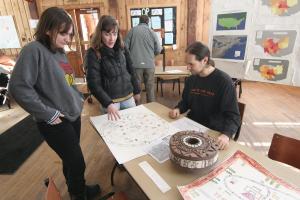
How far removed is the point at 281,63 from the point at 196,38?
3379mm

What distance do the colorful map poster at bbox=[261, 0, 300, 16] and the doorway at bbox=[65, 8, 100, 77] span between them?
433 cm

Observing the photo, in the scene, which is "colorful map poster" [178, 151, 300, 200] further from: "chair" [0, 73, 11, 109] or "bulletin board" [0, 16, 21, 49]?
"bulletin board" [0, 16, 21, 49]

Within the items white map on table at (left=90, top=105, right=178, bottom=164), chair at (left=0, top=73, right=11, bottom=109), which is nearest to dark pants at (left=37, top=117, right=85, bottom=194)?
white map on table at (left=90, top=105, right=178, bottom=164)

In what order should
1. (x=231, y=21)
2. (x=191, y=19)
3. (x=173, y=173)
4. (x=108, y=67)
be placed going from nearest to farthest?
(x=173, y=173), (x=108, y=67), (x=231, y=21), (x=191, y=19)

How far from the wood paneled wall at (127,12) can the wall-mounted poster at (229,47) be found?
268 centimetres

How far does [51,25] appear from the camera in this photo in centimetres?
104

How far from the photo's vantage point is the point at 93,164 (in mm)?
2209

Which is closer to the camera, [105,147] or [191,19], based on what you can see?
[105,147]

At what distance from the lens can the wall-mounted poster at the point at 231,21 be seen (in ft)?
6.65

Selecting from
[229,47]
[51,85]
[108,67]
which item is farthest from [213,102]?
[229,47]

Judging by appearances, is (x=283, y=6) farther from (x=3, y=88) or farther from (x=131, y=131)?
(x=3, y=88)

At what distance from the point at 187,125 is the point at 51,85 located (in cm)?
84

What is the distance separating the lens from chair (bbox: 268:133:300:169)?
3.78 feet

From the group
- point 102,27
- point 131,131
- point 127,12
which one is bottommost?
point 131,131
